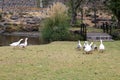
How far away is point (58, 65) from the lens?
28.0ft

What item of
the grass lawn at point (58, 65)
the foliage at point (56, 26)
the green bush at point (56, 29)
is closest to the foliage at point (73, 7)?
the foliage at point (56, 26)

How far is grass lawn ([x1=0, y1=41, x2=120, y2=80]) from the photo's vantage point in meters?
7.28

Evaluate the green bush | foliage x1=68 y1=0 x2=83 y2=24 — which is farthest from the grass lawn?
foliage x1=68 y1=0 x2=83 y2=24

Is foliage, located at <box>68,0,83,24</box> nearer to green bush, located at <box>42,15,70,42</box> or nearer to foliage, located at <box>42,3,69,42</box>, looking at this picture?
foliage, located at <box>42,3,69,42</box>

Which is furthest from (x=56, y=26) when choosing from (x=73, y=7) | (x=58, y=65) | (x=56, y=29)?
(x=73, y=7)

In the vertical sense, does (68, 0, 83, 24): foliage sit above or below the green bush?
above

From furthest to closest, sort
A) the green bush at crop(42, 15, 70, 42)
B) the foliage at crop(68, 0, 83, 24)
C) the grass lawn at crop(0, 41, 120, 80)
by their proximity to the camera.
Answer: the foliage at crop(68, 0, 83, 24)
the green bush at crop(42, 15, 70, 42)
the grass lawn at crop(0, 41, 120, 80)

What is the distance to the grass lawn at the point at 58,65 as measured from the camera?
23.9ft

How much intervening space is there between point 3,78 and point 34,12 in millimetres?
25085

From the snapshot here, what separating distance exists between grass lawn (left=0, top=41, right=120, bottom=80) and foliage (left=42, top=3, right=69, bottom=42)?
4.97 metres

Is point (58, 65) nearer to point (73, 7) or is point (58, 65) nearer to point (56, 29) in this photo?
point (56, 29)

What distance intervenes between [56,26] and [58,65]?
7869 millimetres

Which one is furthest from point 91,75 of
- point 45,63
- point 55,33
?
point 55,33

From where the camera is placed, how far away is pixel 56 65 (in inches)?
336
